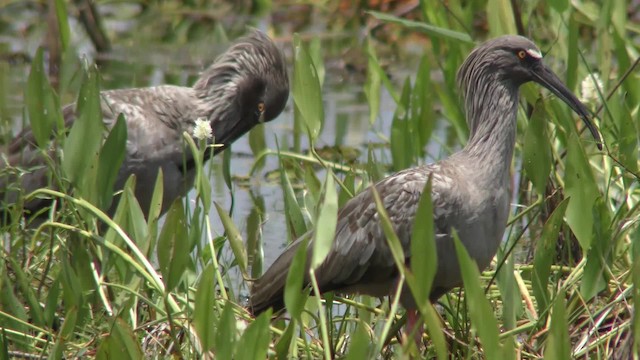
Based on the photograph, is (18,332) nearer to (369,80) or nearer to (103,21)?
(369,80)

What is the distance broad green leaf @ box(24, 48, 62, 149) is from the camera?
4078mm

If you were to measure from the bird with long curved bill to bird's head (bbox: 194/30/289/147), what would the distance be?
4.46ft

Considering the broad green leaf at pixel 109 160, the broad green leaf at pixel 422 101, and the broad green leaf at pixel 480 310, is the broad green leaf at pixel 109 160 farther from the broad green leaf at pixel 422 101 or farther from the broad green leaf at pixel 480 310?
the broad green leaf at pixel 422 101

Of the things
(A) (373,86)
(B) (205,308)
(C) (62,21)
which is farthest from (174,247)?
(A) (373,86)

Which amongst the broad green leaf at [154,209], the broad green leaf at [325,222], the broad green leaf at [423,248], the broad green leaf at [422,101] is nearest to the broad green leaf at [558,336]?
the broad green leaf at [423,248]

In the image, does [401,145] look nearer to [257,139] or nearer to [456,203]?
[257,139]

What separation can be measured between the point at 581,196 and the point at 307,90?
40.9 inches

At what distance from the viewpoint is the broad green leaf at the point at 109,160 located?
3.87 meters

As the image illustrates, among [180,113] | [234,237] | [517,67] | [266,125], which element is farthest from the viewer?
[266,125]

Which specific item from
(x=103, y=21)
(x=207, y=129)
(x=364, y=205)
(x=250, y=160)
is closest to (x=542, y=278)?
(x=364, y=205)

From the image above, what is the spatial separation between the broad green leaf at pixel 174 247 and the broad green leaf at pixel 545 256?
42.8 inches

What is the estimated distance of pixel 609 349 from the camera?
12.9 ft

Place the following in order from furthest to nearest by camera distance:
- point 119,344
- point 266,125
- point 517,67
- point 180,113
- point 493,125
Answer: point 266,125, point 180,113, point 517,67, point 493,125, point 119,344

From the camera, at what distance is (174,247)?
344 centimetres
